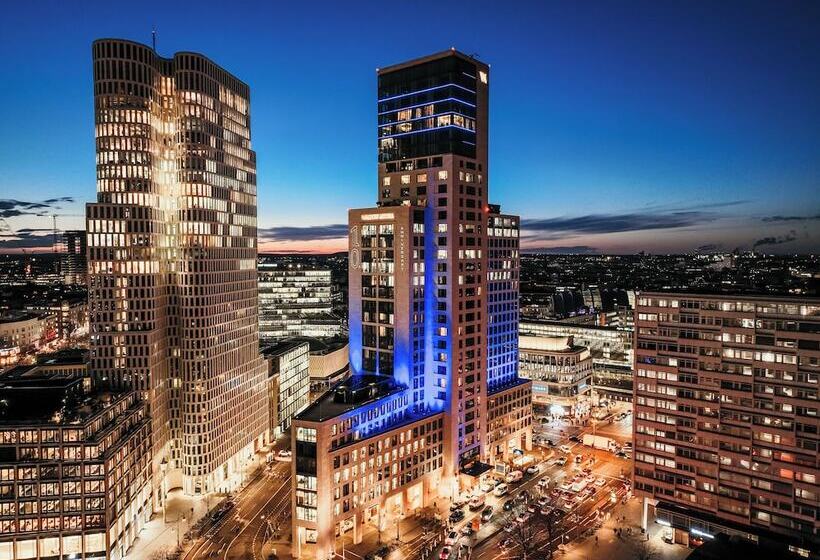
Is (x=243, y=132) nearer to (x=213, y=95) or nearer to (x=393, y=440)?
(x=213, y=95)

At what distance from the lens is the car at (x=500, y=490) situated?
137000mm

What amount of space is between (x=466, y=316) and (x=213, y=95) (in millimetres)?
86715

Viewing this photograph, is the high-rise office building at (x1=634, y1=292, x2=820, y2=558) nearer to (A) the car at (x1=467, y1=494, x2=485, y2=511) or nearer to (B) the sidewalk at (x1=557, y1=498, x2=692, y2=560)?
(B) the sidewalk at (x1=557, y1=498, x2=692, y2=560)

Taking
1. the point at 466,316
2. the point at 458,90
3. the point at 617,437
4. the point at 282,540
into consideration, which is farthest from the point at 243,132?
the point at 617,437

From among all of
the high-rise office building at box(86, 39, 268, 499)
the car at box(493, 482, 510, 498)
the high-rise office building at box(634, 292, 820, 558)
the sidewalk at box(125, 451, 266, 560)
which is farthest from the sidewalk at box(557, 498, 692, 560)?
the high-rise office building at box(86, 39, 268, 499)

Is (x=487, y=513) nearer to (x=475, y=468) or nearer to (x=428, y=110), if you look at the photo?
(x=475, y=468)

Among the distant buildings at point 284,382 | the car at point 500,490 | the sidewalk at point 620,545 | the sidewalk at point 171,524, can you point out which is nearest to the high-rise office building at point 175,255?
the sidewalk at point 171,524

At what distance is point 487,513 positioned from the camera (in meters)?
125

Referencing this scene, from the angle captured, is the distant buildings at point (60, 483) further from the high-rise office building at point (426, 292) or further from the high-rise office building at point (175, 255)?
the high-rise office building at point (426, 292)

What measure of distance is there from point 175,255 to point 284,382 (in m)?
63.7

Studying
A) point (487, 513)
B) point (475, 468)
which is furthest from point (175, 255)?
point (487, 513)

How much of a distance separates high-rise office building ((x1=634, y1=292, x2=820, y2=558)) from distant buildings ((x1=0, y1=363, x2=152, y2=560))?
10883 cm

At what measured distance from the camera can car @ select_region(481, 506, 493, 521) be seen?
404 ft

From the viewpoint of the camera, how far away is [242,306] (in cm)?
15588
